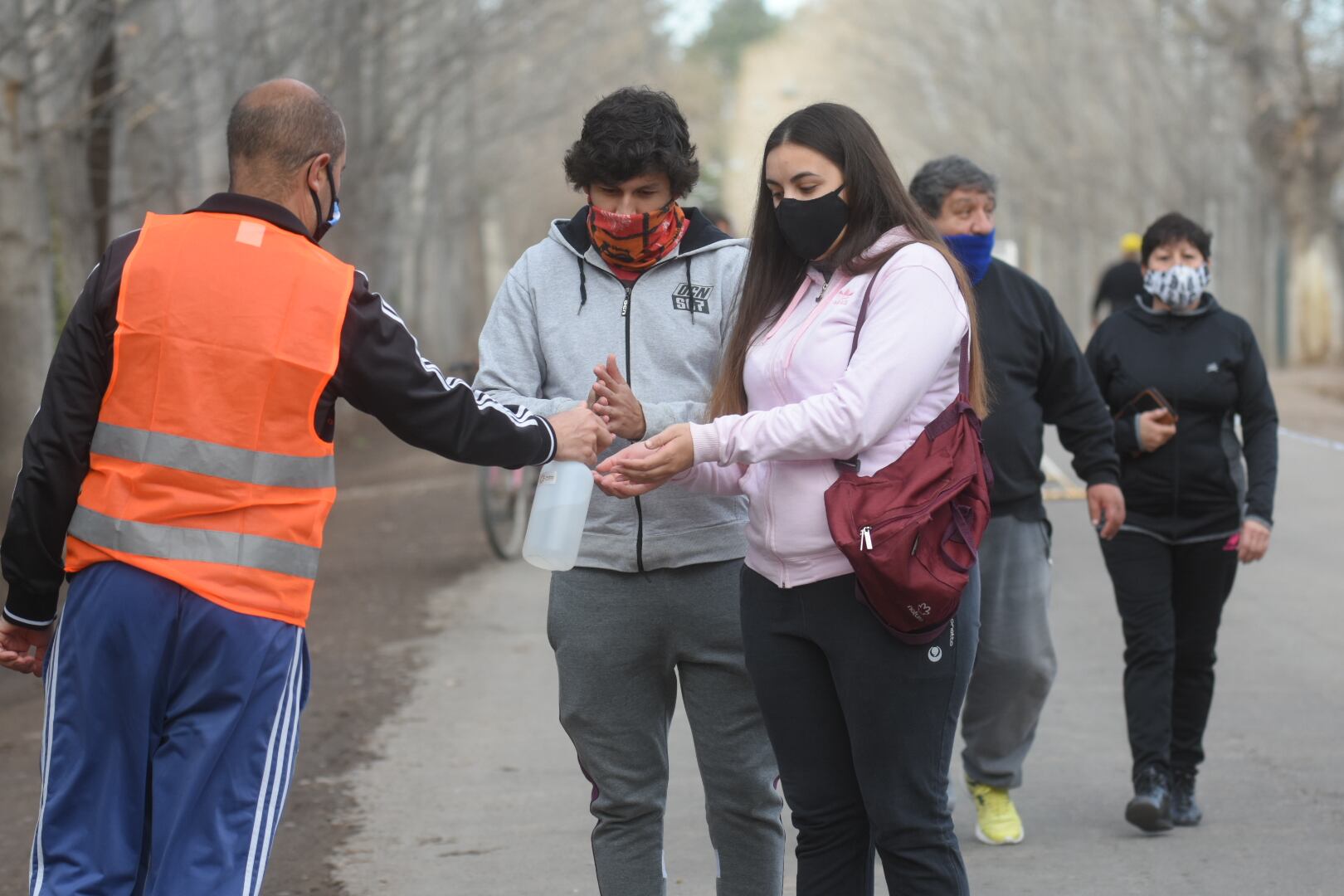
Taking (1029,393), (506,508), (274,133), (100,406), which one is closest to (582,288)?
(274,133)

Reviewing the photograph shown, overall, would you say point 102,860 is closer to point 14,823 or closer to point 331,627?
point 14,823

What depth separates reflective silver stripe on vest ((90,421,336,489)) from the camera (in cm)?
336

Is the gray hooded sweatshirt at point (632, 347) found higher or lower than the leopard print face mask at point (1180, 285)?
lower

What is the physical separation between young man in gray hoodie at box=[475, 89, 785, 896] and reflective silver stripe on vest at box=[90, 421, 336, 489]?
0.77 metres

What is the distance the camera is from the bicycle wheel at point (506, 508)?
12656 mm

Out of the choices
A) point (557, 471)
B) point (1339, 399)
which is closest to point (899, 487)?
point (557, 471)

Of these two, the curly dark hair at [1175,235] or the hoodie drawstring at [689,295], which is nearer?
the hoodie drawstring at [689,295]

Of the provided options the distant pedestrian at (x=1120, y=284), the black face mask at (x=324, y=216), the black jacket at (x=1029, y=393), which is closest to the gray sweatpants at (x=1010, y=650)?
the black jacket at (x=1029, y=393)

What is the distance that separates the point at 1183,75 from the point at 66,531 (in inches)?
1501

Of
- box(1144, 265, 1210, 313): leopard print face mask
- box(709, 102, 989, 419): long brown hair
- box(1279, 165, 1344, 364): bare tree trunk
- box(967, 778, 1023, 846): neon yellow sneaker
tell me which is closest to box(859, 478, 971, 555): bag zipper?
box(709, 102, 989, 419): long brown hair

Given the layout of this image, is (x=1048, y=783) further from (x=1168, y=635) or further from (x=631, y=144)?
(x=631, y=144)

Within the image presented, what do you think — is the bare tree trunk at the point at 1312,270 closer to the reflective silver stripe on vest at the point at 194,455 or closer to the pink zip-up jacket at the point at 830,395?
the pink zip-up jacket at the point at 830,395

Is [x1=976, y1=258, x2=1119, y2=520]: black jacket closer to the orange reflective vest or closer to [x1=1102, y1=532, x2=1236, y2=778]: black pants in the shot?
[x1=1102, y1=532, x2=1236, y2=778]: black pants

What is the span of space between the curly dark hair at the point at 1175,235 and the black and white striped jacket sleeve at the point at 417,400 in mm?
2914
